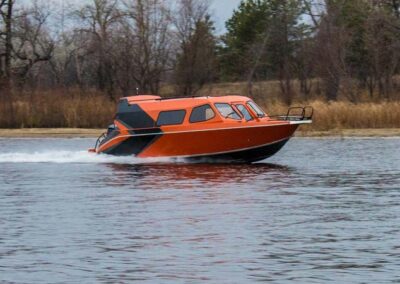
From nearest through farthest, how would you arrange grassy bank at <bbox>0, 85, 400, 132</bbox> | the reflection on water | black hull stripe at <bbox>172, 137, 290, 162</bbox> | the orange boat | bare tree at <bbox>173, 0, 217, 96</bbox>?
the reflection on water, the orange boat, black hull stripe at <bbox>172, 137, 290, 162</bbox>, grassy bank at <bbox>0, 85, 400, 132</bbox>, bare tree at <bbox>173, 0, 217, 96</bbox>

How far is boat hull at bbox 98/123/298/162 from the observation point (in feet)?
114

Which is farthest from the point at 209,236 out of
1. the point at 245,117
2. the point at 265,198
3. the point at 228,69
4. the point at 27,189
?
the point at 228,69

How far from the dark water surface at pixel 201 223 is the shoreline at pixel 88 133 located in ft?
52.2

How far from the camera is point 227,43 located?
88.9 metres

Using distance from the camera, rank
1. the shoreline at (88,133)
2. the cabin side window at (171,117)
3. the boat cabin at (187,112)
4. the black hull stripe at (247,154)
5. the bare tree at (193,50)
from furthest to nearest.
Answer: the bare tree at (193,50) → the shoreline at (88,133) → the cabin side window at (171,117) → the black hull stripe at (247,154) → the boat cabin at (187,112)

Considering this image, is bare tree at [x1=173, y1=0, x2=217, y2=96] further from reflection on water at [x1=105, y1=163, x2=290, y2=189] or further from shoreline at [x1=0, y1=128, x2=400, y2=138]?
reflection on water at [x1=105, y1=163, x2=290, y2=189]

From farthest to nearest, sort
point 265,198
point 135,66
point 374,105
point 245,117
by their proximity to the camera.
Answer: point 135,66 < point 374,105 < point 245,117 < point 265,198

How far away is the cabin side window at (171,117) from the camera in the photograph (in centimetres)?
3516

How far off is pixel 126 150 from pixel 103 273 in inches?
824

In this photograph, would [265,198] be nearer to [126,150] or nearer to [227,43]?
[126,150]

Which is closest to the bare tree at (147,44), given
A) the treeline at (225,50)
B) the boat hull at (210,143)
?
the treeline at (225,50)

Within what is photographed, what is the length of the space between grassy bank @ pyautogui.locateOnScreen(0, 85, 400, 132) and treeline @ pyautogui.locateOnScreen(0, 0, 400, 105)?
1.17m

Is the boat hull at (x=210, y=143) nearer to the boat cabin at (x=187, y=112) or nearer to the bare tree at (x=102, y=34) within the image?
the boat cabin at (x=187, y=112)

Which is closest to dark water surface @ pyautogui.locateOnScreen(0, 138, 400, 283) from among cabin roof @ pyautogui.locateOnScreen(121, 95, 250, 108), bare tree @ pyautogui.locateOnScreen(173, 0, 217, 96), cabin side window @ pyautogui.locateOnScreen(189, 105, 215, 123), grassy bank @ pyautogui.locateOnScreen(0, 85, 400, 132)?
cabin side window @ pyautogui.locateOnScreen(189, 105, 215, 123)
